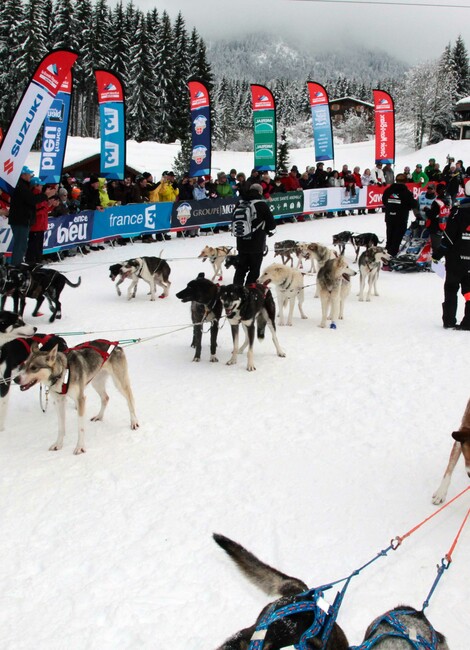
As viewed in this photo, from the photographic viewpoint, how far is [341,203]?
64.1 ft

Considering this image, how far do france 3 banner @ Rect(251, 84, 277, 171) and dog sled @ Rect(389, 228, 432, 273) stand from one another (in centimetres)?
793

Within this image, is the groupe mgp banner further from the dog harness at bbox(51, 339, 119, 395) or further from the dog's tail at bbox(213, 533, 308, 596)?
the dog's tail at bbox(213, 533, 308, 596)

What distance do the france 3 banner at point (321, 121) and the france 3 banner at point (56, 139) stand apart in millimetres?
10445

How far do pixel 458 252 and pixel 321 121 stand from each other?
15115mm

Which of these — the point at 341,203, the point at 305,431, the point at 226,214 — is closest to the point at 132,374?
the point at 305,431

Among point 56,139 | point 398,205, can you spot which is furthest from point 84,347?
point 56,139

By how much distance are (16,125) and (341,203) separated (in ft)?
42.1

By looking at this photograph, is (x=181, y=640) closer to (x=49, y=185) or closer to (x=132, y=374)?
(x=132, y=374)

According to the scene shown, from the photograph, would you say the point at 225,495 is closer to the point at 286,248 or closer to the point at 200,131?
the point at 286,248

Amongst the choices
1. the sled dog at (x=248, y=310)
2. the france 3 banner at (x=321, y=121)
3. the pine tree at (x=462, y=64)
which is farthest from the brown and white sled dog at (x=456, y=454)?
the pine tree at (x=462, y=64)

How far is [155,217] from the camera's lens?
14.2m

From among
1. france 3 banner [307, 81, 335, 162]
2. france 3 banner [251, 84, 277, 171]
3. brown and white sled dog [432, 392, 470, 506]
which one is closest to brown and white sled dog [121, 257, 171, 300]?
brown and white sled dog [432, 392, 470, 506]

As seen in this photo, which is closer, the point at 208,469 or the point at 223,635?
the point at 223,635

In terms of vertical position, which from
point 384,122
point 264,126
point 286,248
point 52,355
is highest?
point 384,122
